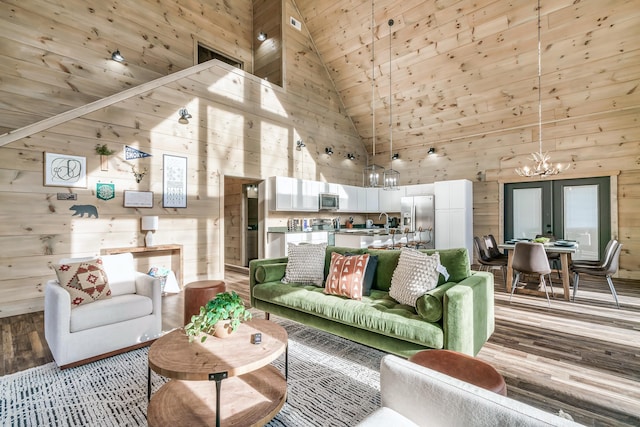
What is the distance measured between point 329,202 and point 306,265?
160 inches

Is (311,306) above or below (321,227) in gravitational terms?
below

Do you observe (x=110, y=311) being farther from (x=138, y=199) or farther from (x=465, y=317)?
Result: (x=465, y=317)

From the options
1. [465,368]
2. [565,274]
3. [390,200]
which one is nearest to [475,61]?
[390,200]

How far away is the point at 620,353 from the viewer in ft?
8.63

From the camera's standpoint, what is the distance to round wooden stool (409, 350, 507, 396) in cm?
136

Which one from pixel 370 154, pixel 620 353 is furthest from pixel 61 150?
pixel 370 154

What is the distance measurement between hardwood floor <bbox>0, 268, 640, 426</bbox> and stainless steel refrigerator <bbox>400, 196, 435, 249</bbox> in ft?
9.45

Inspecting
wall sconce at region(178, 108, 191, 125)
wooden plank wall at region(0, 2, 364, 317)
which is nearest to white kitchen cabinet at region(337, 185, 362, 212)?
wooden plank wall at region(0, 2, 364, 317)

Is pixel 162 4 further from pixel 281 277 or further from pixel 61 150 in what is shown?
pixel 281 277

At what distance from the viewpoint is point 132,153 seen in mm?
4520

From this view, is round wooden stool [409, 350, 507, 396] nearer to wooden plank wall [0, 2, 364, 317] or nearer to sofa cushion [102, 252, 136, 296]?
sofa cushion [102, 252, 136, 296]

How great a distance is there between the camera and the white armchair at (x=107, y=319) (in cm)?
236

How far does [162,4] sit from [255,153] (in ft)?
10.2

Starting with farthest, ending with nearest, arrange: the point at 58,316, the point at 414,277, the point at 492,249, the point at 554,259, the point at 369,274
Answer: the point at 492,249, the point at 554,259, the point at 369,274, the point at 414,277, the point at 58,316
